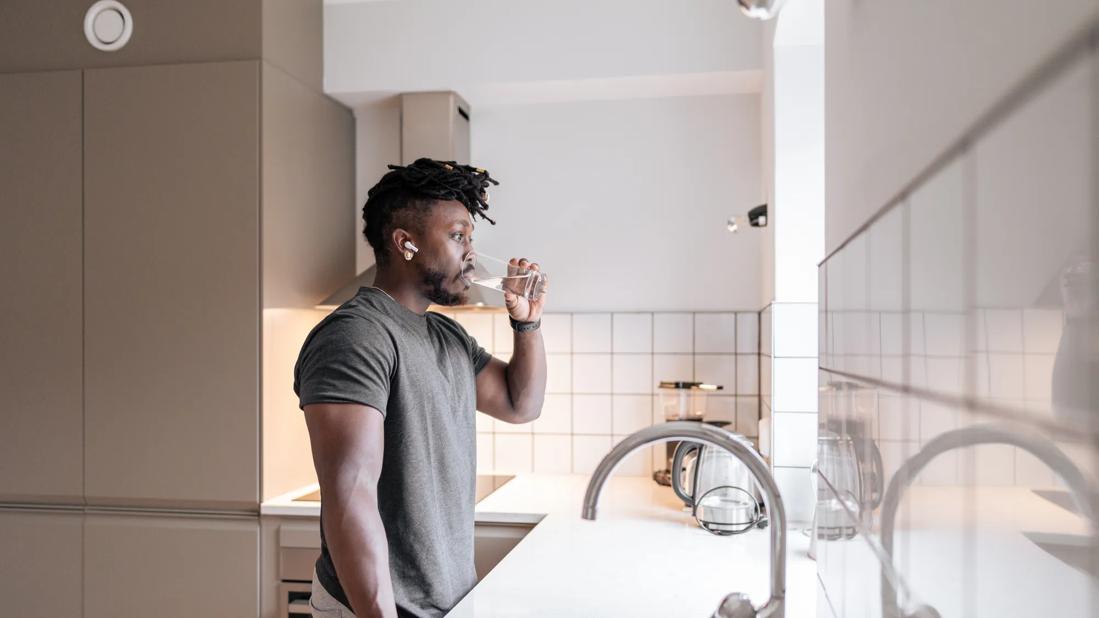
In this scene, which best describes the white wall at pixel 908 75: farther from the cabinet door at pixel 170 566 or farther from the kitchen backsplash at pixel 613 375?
the cabinet door at pixel 170 566

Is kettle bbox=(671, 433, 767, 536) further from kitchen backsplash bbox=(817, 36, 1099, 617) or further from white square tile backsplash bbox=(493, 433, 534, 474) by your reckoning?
kitchen backsplash bbox=(817, 36, 1099, 617)

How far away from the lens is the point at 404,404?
1.49 meters

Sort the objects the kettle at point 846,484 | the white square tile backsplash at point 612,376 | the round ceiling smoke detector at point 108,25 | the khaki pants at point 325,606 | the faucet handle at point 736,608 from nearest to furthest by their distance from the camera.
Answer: the kettle at point 846,484 < the faucet handle at point 736,608 < the khaki pants at point 325,606 < the round ceiling smoke detector at point 108,25 < the white square tile backsplash at point 612,376

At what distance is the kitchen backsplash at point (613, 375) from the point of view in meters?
2.90

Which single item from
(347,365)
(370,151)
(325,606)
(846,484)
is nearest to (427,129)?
(370,151)

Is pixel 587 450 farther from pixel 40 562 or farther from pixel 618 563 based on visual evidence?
pixel 40 562

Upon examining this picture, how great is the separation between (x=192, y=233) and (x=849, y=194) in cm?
→ 204

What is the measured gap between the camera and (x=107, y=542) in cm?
257

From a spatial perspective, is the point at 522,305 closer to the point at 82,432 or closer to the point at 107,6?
the point at 82,432

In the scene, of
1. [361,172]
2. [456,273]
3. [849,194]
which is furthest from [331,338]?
[361,172]

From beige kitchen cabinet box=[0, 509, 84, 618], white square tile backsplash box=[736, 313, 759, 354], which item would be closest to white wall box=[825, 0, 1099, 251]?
white square tile backsplash box=[736, 313, 759, 354]

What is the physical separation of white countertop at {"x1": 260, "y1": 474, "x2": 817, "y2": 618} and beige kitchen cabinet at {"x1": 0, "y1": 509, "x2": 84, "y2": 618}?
2.10 ft

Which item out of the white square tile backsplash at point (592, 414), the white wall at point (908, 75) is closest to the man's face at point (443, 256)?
the white wall at point (908, 75)

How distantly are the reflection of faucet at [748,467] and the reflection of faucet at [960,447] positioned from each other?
148 mm
